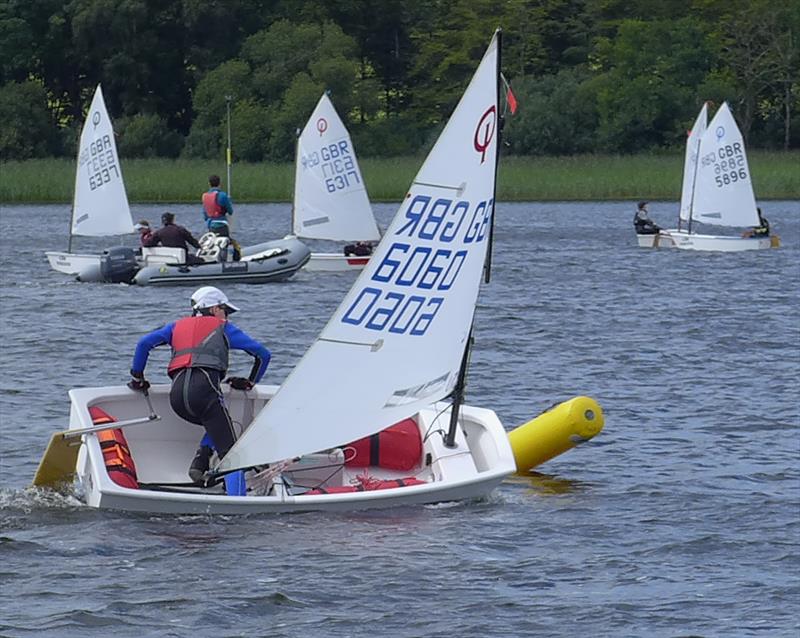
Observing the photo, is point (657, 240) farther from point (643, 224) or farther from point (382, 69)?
point (382, 69)

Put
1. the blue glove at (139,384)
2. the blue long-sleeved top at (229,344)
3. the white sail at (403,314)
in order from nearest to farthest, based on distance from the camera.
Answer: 1. the white sail at (403,314)
2. the blue long-sleeved top at (229,344)
3. the blue glove at (139,384)

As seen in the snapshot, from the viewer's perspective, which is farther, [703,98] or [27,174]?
[703,98]

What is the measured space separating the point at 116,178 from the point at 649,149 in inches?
1634

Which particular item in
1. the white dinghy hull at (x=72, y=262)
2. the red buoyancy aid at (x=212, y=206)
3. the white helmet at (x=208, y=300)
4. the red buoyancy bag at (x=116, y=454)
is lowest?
the white dinghy hull at (x=72, y=262)

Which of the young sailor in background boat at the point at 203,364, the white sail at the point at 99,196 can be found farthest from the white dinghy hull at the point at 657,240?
the young sailor in background boat at the point at 203,364

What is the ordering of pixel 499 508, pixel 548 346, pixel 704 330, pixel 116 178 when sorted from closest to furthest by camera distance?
pixel 499 508, pixel 548 346, pixel 704 330, pixel 116 178

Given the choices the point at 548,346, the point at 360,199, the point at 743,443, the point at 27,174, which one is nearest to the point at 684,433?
the point at 743,443

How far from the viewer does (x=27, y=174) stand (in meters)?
55.0

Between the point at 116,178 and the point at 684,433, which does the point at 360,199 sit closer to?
the point at 116,178

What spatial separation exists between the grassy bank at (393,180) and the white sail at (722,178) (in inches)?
612

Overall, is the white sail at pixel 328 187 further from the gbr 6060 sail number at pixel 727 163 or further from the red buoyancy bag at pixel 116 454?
the red buoyancy bag at pixel 116 454

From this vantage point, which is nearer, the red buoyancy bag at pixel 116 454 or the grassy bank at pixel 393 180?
the red buoyancy bag at pixel 116 454

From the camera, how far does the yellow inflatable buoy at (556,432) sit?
1379 cm

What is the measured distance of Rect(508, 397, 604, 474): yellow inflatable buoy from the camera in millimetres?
13789
